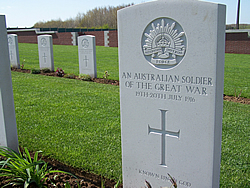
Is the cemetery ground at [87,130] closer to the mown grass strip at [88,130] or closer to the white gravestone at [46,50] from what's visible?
the mown grass strip at [88,130]

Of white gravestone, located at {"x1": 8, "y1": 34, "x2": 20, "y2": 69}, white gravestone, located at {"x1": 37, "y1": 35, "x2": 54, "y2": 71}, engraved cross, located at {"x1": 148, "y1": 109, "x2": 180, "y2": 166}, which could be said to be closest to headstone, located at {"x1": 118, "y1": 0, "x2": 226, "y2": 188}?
engraved cross, located at {"x1": 148, "y1": 109, "x2": 180, "y2": 166}

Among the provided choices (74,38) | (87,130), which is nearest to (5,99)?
(87,130)

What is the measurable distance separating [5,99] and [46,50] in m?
9.36

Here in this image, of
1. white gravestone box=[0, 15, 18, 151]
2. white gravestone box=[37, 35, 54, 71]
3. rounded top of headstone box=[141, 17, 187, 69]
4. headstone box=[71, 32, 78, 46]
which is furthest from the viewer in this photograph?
headstone box=[71, 32, 78, 46]

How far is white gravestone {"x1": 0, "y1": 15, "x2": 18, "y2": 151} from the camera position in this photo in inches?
137

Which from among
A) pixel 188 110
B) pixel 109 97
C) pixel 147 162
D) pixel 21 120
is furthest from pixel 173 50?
pixel 109 97

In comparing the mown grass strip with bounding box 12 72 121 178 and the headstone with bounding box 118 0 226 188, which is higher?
the headstone with bounding box 118 0 226 188

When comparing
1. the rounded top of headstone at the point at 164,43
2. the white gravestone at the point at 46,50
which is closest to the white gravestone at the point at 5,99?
the rounded top of headstone at the point at 164,43

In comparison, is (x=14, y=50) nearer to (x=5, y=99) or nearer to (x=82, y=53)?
(x=82, y=53)

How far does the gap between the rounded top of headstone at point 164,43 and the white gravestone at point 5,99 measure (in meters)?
2.02

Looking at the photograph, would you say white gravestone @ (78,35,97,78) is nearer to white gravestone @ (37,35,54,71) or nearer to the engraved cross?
white gravestone @ (37,35,54,71)

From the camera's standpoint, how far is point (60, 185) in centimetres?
306

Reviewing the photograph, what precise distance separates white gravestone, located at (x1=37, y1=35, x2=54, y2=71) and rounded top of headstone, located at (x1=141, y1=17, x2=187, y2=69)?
1055 centimetres

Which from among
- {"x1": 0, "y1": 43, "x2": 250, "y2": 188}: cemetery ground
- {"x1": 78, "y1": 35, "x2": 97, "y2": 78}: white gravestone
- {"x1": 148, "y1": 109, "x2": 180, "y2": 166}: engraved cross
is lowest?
{"x1": 0, "y1": 43, "x2": 250, "y2": 188}: cemetery ground
